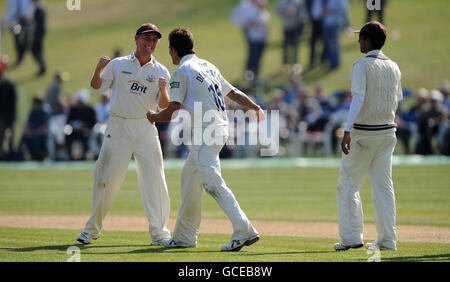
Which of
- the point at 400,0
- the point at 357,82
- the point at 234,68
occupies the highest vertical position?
the point at 400,0

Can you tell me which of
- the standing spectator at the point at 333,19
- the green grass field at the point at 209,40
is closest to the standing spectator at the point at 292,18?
the standing spectator at the point at 333,19

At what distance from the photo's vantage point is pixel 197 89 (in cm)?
898

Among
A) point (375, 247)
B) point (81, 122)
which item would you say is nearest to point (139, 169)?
point (375, 247)

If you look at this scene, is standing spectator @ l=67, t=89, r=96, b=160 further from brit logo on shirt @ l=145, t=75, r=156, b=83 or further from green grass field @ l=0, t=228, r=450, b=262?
brit logo on shirt @ l=145, t=75, r=156, b=83

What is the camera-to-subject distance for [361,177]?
9078 mm

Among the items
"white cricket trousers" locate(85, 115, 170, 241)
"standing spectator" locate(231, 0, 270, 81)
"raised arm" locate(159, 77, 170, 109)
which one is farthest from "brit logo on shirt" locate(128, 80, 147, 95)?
"standing spectator" locate(231, 0, 270, 81)

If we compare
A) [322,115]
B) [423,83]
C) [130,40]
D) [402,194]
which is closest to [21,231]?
[402,194]

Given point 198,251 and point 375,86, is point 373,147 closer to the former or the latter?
point 375,86

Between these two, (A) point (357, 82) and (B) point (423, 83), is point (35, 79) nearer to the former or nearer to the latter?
(B) point (423, 83)

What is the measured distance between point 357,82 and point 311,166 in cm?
1412

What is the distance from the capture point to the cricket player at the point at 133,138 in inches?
381

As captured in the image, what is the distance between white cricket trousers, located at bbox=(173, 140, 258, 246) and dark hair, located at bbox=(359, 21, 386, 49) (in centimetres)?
197

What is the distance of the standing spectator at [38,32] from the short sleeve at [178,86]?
23.5 m

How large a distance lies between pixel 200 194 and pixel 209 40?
31.3 m
